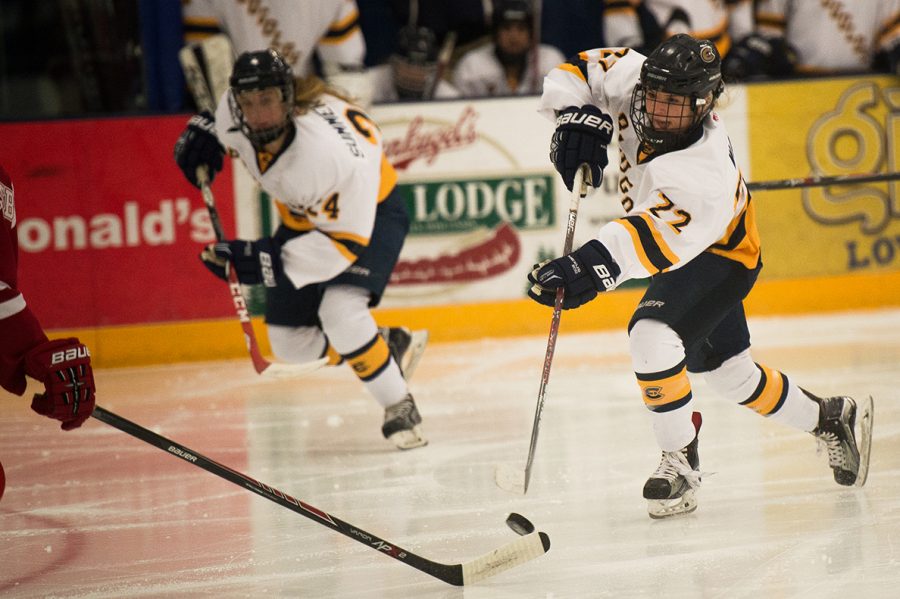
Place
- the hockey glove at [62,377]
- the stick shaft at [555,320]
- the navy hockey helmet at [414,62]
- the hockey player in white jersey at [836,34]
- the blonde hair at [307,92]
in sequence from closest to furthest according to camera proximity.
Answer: the hockey glove at [62,377]
the stick shaft at [555,320]
the blonde hair at [307,92]
the navy hockey helmet at [414,62]
the hockey player in white jersey at [836,34]

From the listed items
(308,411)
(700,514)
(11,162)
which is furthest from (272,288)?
(11,162)

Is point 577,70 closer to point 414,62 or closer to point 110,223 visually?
point 414,62

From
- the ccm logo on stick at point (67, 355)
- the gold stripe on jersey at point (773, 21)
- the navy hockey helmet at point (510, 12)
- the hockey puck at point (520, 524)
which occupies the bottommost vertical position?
the gold stripe on jersey at point (773, 21)

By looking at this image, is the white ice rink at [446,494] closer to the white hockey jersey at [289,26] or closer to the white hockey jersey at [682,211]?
the white hockey jersey at [682,211]

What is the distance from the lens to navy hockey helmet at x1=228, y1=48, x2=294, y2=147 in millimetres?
3182

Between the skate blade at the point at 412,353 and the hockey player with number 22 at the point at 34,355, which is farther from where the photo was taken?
the skate blade at the point at 412,353

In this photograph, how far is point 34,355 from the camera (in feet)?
6.90

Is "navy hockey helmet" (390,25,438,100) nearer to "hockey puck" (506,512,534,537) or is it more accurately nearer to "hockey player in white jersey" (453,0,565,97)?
"hockey player in white jersey" (453,0,565,97)

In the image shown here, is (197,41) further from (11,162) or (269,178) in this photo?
(269,178)

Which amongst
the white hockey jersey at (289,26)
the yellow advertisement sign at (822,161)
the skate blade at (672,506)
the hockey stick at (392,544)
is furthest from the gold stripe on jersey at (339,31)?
the hockey stick at (392,544)

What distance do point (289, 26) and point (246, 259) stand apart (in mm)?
2161

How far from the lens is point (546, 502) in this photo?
9.53ft

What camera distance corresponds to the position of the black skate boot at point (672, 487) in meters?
2.72

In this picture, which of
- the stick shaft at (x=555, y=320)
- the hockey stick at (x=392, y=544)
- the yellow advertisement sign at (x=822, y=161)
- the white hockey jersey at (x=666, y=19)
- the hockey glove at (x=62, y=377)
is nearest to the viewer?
the hockey glove at (x=62, y=377)
